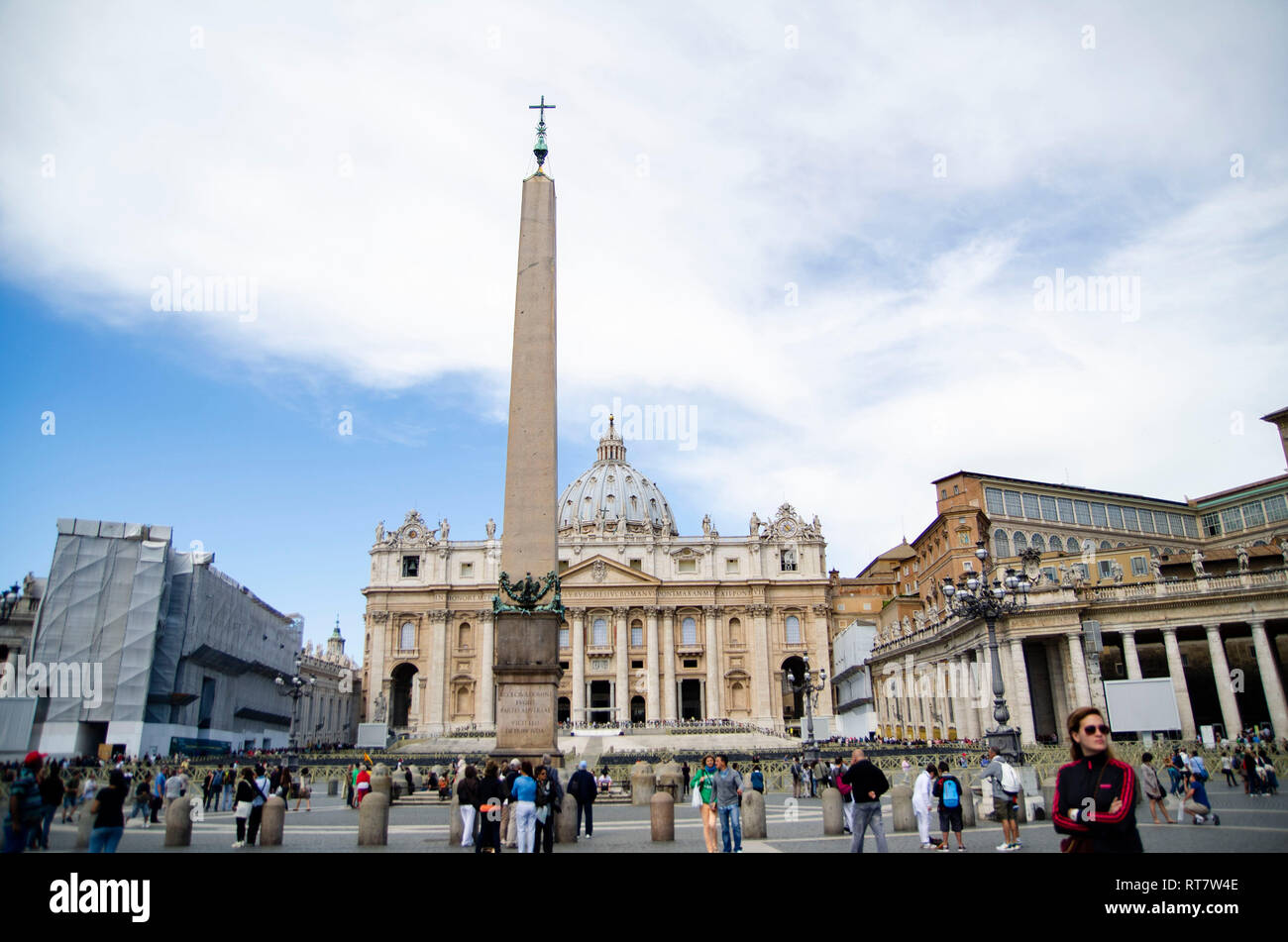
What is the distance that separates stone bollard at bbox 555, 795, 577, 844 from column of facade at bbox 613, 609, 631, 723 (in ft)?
223

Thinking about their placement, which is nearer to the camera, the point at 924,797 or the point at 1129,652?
the point at 924,797

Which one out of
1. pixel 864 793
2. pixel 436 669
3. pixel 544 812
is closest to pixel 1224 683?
pixel 864 793

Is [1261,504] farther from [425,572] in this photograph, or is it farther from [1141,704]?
[425,572]

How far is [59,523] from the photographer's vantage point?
4128 centimetres

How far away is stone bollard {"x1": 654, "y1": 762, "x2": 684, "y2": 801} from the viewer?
23.6 metres

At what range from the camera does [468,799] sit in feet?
35.6

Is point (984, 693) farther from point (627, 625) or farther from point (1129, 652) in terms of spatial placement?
point (627, 625)

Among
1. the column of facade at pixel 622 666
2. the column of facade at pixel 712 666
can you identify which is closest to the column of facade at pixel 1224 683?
the column of facade at pixel 712 666

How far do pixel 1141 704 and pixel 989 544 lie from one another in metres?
33.8

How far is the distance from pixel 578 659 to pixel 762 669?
17609mm

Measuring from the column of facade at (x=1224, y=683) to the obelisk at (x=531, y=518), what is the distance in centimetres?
3234
